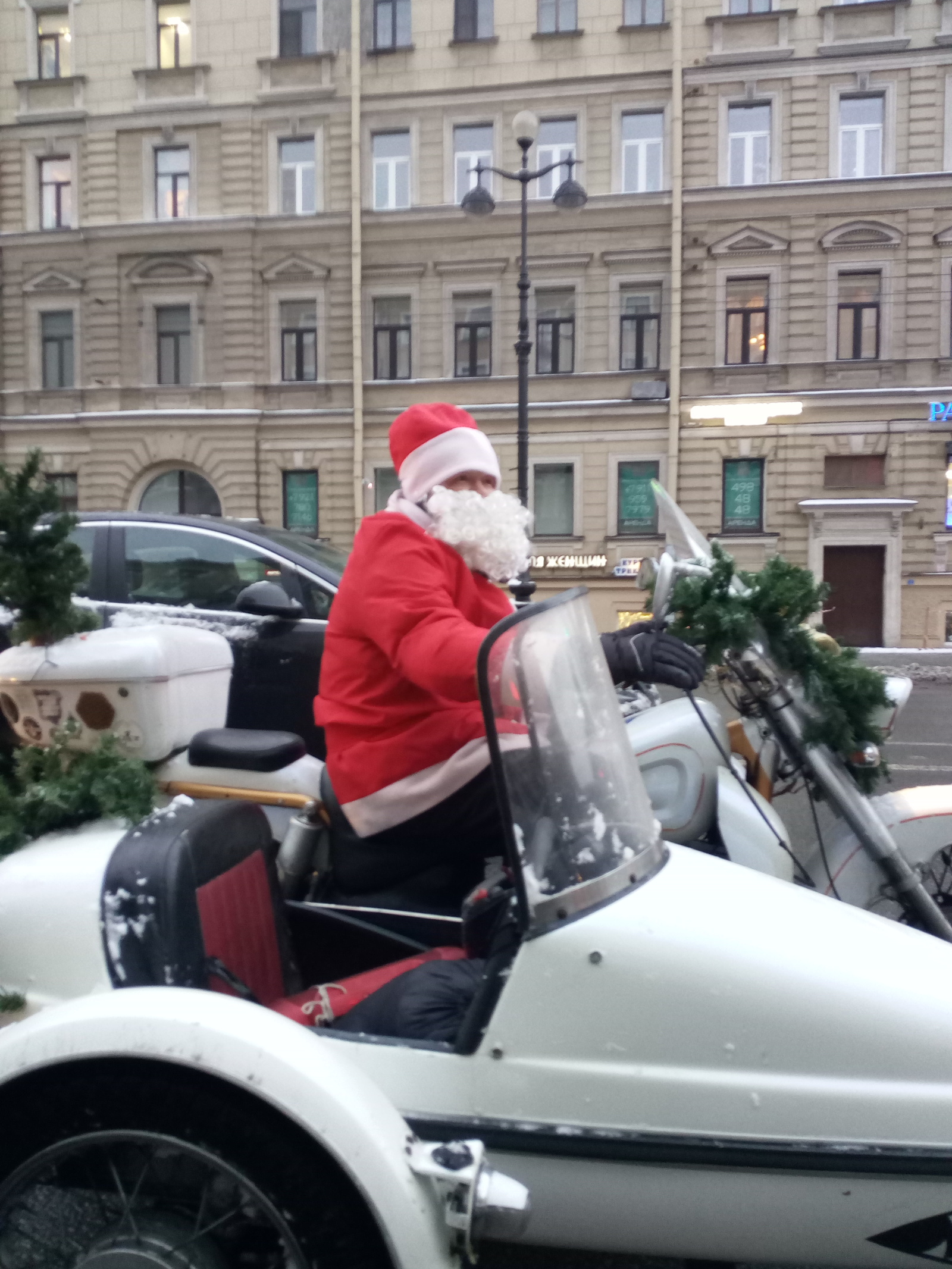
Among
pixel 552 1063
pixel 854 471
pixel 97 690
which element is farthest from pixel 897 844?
pixel 854 471

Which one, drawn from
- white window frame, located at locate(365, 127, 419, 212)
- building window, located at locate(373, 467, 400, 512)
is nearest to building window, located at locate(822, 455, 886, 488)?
building window, located at locate(373, 467, 400, 512)

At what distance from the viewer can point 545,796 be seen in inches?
67.2

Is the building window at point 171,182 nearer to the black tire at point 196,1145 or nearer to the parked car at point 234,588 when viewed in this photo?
the parked car at point 234,588

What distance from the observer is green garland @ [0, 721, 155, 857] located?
191cm

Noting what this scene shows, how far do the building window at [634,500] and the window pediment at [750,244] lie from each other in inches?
177

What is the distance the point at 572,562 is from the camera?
21.9 m

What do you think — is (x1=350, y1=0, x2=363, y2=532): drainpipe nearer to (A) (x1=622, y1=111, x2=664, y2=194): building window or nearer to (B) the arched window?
(B) the arched window

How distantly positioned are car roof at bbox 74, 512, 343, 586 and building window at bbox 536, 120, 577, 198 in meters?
18.0

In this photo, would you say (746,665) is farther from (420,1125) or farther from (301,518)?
(301,518)

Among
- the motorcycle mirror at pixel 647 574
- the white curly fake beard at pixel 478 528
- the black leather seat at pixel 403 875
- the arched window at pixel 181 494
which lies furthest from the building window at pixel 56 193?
the black leather seat at pixel 403 875

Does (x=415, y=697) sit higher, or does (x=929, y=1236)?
(x=415, y=697)

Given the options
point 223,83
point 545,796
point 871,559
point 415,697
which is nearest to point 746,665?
point 415,697

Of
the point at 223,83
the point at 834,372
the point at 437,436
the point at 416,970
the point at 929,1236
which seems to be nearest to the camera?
the point at 929,1236

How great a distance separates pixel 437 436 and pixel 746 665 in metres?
1.14
